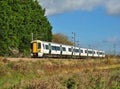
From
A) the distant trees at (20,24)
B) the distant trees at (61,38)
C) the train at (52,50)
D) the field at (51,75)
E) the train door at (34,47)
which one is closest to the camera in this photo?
the field at (51,75)

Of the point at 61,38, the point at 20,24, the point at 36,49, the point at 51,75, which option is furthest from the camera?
the point at 61,38

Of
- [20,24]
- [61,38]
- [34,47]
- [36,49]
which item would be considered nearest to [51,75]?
[36,49]

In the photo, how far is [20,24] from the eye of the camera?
68.4 m

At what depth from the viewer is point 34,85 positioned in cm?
1702

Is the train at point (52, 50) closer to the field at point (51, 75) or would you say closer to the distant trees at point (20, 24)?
the distant trees at point (20, 24)

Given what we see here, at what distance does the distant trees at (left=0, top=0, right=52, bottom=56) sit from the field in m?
11.0

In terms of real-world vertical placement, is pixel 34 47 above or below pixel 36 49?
above

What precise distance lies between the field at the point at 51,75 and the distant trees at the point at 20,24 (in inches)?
434

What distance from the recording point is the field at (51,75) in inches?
715

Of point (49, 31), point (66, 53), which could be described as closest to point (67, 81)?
point (66, 53)

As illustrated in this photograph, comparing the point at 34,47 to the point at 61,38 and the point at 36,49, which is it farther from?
the point at 61,38

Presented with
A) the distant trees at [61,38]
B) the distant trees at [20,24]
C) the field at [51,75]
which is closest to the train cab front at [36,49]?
the distant trees at [20,24]

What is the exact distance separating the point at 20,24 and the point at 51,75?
31644mm

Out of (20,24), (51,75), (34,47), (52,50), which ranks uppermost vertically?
(20,24)
